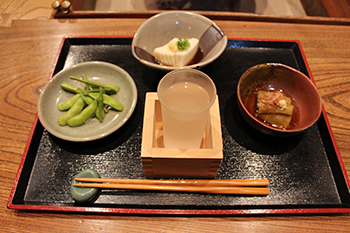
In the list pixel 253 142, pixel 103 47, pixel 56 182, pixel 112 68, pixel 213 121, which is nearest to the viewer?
pixel 213 121

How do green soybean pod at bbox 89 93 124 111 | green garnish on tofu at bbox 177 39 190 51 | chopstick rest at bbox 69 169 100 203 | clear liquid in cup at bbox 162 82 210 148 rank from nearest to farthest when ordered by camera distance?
clear liquid in cup at bbox 162 82 210 148 → chopstick rest at bbox 69 169 100 203 → green soybean pod at bbox 89 93 124 111 → green garnish on tofu at bbox 177 39 190 51

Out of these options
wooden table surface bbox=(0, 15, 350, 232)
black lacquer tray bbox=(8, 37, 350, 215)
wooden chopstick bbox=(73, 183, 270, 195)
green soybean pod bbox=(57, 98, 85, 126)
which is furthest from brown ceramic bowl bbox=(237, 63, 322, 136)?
green soybean pod bbox=(57, 98, 85, 126)

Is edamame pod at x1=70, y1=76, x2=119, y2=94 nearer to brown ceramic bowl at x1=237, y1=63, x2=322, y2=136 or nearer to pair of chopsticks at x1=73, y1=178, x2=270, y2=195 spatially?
pair of chopsticks at x1=73, y1=178, x2=270, y2=195

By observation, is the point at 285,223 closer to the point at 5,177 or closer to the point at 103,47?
the point at 5,177

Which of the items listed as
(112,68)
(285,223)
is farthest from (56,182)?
(285,223)

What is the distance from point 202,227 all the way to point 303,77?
97 cm

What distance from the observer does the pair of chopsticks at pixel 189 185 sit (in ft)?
3.32

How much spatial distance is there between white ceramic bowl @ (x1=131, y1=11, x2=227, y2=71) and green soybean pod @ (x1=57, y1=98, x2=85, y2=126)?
464 mm

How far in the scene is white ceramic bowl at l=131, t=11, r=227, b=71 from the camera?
1.43 metres

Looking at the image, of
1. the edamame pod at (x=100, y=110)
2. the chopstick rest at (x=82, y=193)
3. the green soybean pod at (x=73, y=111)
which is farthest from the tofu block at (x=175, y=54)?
the chopstick rest at (x=82, y=193)

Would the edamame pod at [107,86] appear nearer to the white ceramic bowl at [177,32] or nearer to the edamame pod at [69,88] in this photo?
the edamame pod at [69,88]

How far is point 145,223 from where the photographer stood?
0.99 meters

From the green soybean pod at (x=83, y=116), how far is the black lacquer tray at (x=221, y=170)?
11 cm

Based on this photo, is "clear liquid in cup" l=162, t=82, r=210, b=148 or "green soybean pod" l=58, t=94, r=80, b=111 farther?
"green soybean pod" l=58, t=94, r=80, b=111
